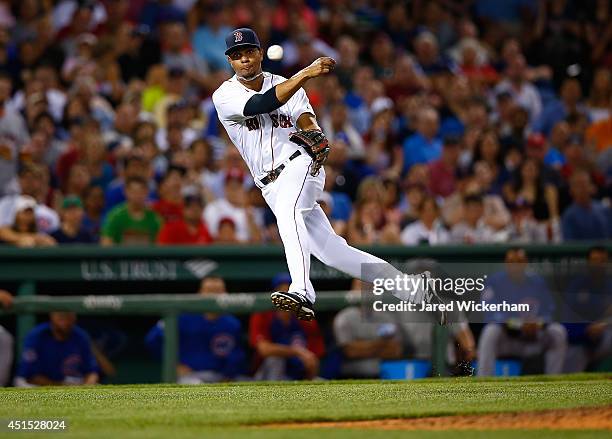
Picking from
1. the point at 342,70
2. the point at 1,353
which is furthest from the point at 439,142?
the point at 1,353

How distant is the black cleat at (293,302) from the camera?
22.6 ft

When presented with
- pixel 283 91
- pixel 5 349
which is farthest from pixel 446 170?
pixel 283 91

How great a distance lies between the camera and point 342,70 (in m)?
13.8

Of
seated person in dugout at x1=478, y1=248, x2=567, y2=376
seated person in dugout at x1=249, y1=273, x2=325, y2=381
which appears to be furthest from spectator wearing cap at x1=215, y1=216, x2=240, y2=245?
seated person in dugout at x1=478, y1=248, x2=567, y2=376

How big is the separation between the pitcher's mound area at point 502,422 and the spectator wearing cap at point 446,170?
6.31 m

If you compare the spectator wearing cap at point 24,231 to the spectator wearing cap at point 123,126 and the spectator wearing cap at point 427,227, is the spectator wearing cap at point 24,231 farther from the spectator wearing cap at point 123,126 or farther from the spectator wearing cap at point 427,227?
the spectator wearing cap at point 427,227

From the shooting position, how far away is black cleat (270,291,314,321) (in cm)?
688

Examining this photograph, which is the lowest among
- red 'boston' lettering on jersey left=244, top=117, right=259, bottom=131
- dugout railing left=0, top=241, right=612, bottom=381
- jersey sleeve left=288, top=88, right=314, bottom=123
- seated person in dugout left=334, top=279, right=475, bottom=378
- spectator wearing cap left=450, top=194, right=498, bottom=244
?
seated person in dugout left=334, top=279, right=475, bottom=378

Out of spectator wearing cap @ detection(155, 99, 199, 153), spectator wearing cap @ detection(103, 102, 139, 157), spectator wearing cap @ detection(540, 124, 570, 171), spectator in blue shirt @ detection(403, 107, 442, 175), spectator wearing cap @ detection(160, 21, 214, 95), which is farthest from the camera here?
spectator wearing cap @ detection(540, 124, 570, 171)

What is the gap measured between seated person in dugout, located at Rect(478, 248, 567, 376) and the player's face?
10.7ft

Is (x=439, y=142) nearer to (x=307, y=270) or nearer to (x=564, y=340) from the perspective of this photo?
(x=564, y=340)

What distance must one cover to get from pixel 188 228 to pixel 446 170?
3.08 meters

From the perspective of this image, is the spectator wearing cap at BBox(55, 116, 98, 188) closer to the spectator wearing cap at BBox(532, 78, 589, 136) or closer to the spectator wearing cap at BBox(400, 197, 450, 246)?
the spectator wearing cap at BBox(400, 197, 450, 246)

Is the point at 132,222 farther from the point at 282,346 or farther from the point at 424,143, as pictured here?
the point at 424,143
